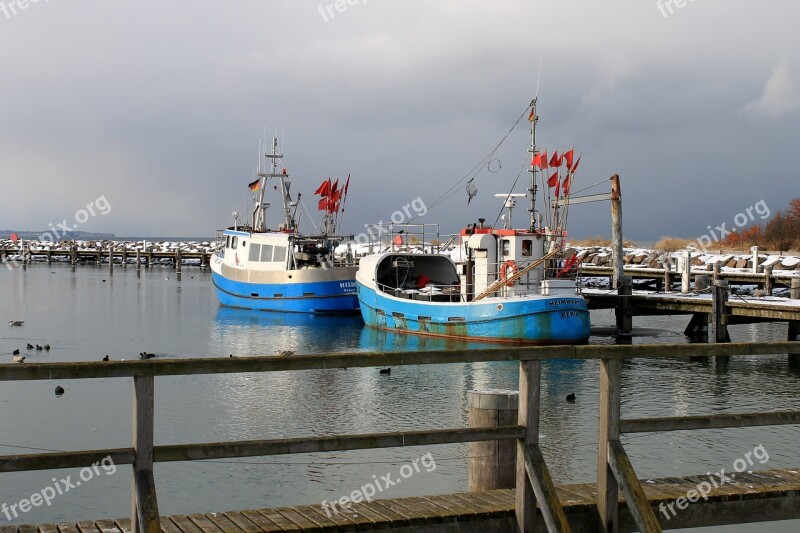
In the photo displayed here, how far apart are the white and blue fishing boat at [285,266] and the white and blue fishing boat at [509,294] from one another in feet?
26.4

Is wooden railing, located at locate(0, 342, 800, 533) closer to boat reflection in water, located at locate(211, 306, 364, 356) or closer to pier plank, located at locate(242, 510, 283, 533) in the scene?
pier plank, located at locate(242, 510, 283, 533)

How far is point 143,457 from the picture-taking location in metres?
4.82

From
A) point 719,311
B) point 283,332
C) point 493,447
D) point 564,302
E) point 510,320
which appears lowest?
point 283,332

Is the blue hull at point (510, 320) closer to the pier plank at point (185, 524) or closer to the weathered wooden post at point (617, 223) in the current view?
→ the weathered wooden post at point (617, 223)

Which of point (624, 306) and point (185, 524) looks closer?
point (185, 524)

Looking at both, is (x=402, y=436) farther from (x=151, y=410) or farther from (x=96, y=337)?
(x=96, y=337)

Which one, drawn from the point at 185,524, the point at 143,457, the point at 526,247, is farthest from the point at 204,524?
the point at 526,247

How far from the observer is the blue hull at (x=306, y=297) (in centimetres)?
4091

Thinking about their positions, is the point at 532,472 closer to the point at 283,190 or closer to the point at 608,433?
the point at 608,433

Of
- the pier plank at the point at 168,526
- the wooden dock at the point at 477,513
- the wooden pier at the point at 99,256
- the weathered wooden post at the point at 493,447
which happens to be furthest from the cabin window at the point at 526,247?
the wooden pier at the point at 99,256

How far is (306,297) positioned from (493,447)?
3514cm

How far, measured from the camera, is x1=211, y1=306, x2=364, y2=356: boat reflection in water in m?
29.5

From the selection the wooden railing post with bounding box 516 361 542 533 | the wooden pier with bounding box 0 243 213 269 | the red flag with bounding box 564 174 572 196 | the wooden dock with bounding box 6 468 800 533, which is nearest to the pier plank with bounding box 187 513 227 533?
the wooden dock with bounding box 6 468 800 533

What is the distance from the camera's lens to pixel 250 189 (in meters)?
48.2
